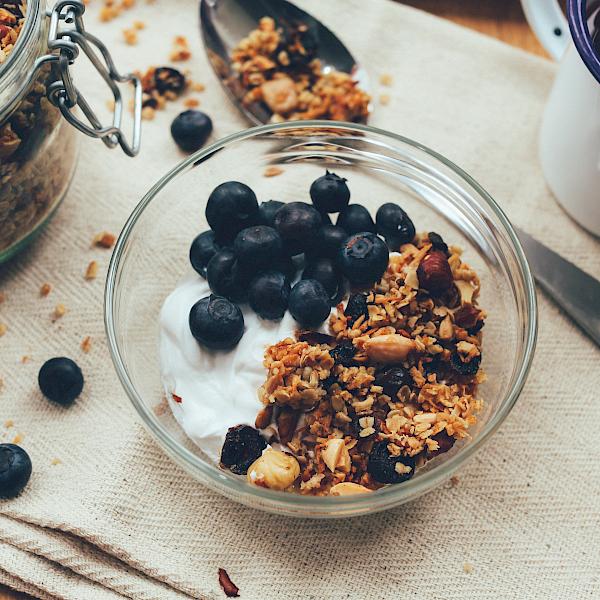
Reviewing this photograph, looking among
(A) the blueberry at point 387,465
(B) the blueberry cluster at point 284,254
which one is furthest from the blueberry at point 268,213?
(A) the blueberry at point 387,465

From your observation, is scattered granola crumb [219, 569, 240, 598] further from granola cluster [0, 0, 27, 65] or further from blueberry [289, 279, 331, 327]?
granola cluster [0, 0, 27, 65]

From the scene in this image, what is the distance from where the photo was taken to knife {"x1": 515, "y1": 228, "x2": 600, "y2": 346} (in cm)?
120

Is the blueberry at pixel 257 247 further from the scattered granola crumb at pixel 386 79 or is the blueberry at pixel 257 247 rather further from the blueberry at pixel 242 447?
the scattered granola crumb at pixel 386 79

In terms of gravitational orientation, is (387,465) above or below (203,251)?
below

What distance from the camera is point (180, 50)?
1.41 meters

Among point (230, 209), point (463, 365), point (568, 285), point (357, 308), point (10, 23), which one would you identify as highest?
point (10, 23)

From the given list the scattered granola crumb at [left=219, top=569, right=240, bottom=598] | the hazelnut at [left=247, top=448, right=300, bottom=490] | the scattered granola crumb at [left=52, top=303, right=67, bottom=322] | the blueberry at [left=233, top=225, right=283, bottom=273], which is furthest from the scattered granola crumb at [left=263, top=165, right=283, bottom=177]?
the scattered granola crumb at [left=219, top=569, right=240, bottom=598]

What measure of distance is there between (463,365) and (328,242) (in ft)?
0.76

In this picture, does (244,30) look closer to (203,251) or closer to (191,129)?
(191,129)

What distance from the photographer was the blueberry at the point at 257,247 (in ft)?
3.37

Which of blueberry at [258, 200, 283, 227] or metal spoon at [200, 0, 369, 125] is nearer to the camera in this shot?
blueberry at [258, 200, 283, 227]

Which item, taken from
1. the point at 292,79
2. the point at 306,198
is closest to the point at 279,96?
the point at 292,79

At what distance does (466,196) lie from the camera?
1192 mm

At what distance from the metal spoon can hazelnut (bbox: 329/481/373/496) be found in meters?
0.68
